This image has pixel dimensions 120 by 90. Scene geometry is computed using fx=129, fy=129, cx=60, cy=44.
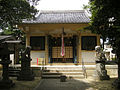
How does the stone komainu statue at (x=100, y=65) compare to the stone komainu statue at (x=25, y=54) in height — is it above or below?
below

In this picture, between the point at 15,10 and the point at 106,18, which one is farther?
the point at 15,10

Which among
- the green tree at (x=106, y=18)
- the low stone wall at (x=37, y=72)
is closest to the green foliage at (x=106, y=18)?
the green tree at (x=106, y=18)

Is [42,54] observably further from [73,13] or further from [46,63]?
[73,13]

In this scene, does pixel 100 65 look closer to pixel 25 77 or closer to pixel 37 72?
pixel 37 72

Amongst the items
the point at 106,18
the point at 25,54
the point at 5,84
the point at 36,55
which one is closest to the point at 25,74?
the point at 25,54

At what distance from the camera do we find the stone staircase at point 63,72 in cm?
1097

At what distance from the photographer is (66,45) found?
1459 cm

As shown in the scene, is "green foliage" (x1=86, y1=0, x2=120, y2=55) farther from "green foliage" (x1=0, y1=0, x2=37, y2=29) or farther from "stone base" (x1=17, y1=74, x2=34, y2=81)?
"green foliage" (x1=0, y1=0, x2=37, y2=29)

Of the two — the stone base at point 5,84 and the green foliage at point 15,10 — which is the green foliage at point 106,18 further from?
the green foliage at point 15,10

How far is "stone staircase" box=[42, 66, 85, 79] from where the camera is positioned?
11.0 meters

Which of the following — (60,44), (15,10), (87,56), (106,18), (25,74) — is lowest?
(25,74)

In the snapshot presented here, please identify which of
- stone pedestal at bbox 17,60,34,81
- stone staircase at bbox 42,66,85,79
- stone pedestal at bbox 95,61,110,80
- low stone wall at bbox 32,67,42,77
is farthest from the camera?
low stone wall at bbox 32,67,42,77

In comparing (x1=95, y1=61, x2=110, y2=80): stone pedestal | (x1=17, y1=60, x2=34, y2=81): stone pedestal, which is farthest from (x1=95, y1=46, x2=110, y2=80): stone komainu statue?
(x1=17, y1=60, x2=34, y2=81): stone pedestal

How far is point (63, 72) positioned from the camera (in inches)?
460
